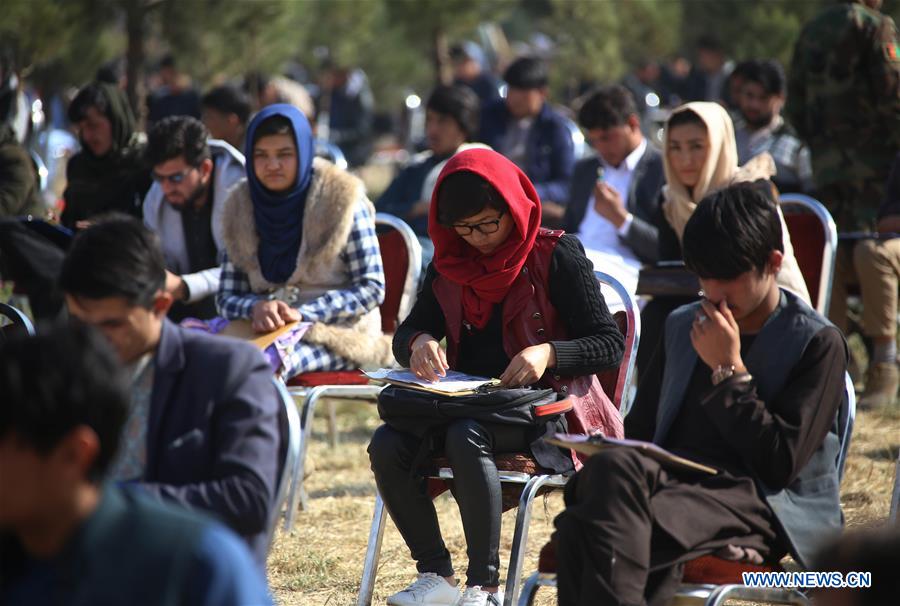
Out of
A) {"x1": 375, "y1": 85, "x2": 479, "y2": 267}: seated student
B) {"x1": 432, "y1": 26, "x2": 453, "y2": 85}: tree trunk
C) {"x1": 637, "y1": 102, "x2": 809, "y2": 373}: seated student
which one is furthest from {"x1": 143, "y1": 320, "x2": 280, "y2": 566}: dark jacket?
{"x1": 432, "y1": 26, "x2": 453, "y2": 85}: tree trunk

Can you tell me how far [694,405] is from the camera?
308 centimetres

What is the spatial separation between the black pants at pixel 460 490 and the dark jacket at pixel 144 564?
5.73 ft

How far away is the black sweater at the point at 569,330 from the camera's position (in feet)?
11.9

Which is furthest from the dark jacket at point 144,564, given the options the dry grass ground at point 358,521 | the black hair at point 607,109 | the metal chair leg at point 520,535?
the black hair at point 607,109

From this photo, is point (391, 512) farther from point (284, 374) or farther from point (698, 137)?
point (698, 137)

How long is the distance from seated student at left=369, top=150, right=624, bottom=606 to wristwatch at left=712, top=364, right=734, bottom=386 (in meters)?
0.70

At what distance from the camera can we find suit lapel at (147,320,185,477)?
256cm

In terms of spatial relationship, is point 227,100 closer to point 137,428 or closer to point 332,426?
point 332,426

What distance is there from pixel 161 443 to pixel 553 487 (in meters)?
1.32

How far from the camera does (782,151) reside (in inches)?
283

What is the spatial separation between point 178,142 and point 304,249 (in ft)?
3.11

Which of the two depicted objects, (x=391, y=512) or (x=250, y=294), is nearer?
(x=391, y=512)

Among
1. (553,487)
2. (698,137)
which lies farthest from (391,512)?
(698,137)

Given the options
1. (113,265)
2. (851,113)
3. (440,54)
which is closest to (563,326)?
(113,265)
